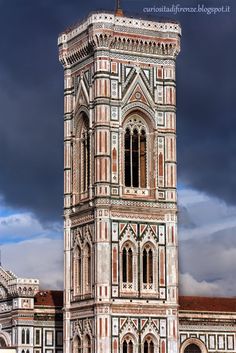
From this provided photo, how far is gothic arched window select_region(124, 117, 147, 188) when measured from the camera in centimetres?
6844

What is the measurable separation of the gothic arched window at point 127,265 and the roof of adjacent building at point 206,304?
5.37 metres

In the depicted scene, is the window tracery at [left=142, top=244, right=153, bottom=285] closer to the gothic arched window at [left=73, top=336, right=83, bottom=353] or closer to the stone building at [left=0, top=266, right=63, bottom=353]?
the gothic arched window at [left=73, top=336, right=83, bottom=353]

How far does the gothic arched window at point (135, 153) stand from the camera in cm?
6844

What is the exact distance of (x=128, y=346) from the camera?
65938mm

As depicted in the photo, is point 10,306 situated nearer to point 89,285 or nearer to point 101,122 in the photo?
point 89,285

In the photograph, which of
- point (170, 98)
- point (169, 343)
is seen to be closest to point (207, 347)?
point (169, 343)

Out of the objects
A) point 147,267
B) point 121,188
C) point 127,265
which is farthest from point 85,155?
point 147,267

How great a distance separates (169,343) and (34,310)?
784 centimetres

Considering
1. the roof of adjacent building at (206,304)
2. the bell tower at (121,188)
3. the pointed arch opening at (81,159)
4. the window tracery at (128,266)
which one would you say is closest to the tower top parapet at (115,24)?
the bell tower at (121,188)

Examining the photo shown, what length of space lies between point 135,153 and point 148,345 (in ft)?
35.1

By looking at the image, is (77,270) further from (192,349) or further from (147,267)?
(192,349)

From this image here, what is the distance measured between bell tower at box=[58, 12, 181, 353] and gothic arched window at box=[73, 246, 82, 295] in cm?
6

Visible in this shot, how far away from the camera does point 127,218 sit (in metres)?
67.1

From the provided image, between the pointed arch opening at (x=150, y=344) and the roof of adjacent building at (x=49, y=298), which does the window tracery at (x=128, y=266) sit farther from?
the roof of adjacent building at (x=49, y=298)
